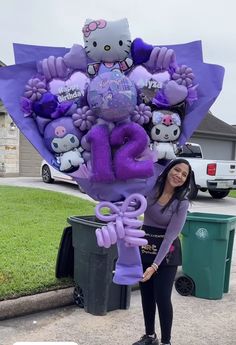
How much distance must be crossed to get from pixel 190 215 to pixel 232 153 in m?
23.0

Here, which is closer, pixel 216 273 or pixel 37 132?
pixel 37 132

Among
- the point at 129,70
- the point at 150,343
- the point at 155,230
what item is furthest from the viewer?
the point at 150,343

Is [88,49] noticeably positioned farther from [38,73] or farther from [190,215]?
[190,215]

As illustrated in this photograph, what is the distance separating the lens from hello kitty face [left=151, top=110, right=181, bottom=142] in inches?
117

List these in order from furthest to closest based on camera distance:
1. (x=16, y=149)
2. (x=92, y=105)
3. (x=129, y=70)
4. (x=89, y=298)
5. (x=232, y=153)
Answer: (x=232, y=153) → (x=16, y=149) → (x=89, y=298) → (x=129, y=70) → (x=92, y=105)

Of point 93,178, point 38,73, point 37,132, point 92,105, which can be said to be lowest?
point 93,178

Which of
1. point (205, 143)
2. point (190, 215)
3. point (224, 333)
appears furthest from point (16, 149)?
point (224, 333)

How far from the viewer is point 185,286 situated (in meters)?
5.30

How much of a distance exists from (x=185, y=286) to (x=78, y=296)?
1.31 m

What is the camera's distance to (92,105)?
9.31ft

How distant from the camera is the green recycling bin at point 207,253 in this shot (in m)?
5.18

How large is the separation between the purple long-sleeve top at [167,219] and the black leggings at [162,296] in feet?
0.59

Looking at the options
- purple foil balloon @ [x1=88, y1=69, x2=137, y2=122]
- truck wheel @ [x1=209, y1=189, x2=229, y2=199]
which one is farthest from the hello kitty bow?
truck wheel @ [x1=209, y1=189, x2=229, y2=199]

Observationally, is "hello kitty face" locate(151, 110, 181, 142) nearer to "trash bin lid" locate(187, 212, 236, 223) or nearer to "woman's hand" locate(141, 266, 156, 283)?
"woman's hand" locate(141, 266, 156, 283)
